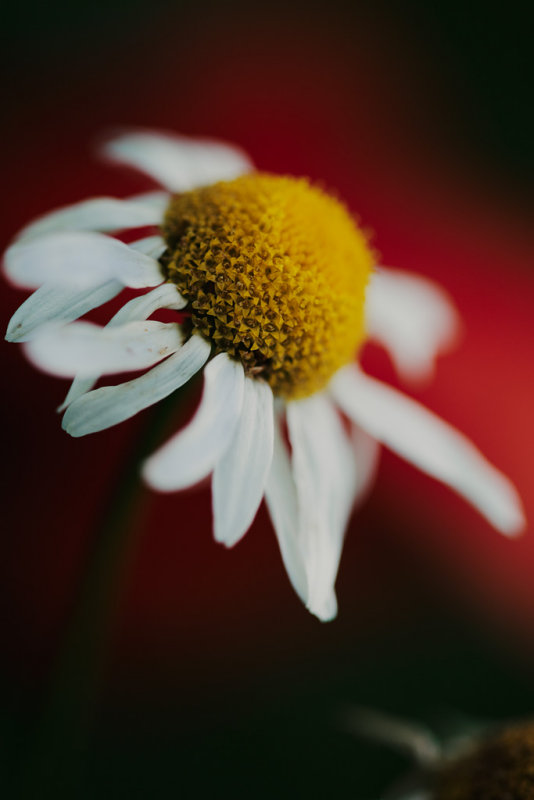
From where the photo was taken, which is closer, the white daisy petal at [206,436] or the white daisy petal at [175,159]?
the white daisy petal at [206,436]

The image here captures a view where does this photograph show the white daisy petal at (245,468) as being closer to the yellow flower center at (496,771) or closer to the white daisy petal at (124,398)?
the white daisy petal at (124,398)

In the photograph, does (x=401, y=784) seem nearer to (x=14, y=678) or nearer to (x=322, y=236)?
(x=322, y=236)

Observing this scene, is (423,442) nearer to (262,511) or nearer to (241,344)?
(241,344)

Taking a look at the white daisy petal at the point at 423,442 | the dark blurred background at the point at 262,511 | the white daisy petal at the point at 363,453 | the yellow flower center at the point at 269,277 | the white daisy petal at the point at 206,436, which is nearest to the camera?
the white daisy petal at the point at 206,436

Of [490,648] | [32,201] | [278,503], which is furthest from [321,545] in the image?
[32,201]

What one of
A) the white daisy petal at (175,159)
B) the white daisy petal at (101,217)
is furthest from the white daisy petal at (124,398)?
the white daisy petal at (175,159)

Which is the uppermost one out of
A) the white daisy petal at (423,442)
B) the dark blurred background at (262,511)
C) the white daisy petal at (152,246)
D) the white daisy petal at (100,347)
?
the white daisy petal at (152,246)

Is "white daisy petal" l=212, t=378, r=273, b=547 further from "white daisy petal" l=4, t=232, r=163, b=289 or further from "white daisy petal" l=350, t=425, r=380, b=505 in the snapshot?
"white daisy petal" l=350, t=425, r=380, b=505

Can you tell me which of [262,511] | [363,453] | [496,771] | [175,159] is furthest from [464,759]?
[262,511]
